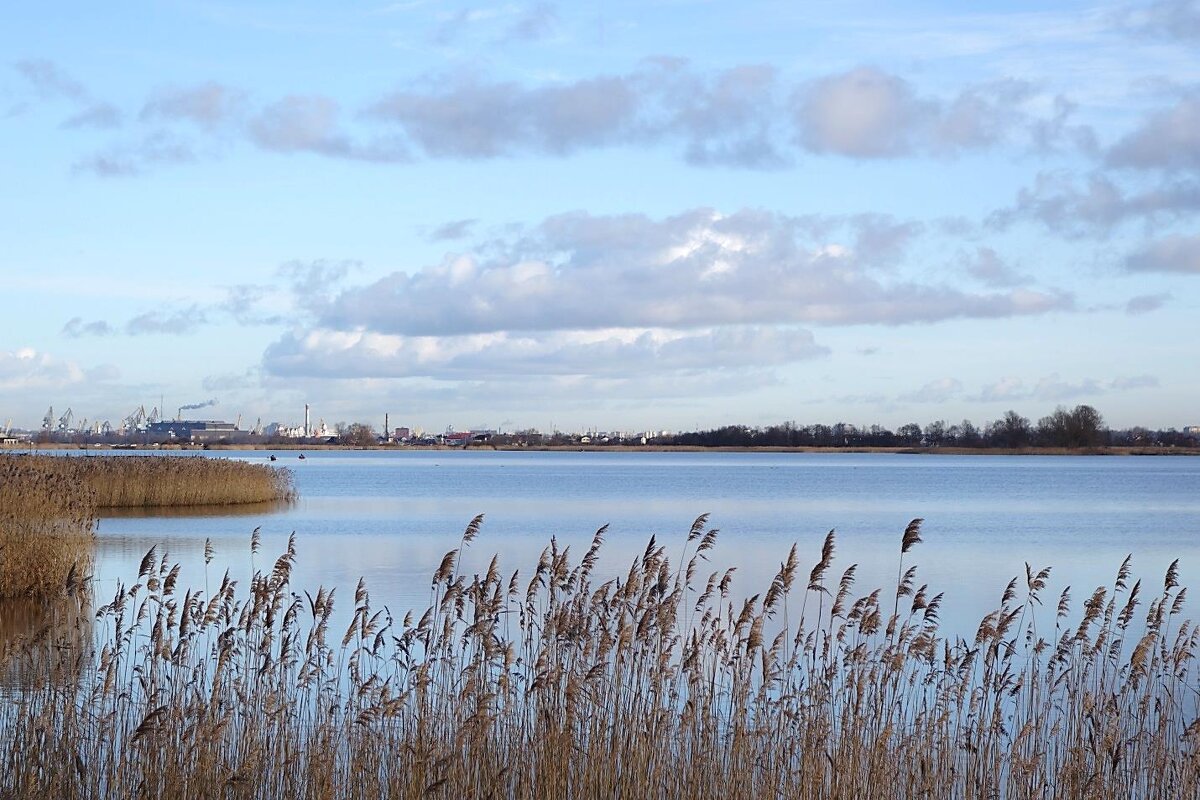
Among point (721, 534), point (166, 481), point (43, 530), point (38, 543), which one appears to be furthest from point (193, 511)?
point (38, 543)

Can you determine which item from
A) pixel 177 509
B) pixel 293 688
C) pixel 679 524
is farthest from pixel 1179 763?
pixel 177 509

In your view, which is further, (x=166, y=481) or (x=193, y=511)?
(x=166, y=481)

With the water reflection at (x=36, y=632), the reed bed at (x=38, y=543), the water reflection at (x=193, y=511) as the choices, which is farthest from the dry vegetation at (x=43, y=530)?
the water reflection at (x=193, y=511)

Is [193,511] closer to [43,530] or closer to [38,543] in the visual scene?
[43,530]

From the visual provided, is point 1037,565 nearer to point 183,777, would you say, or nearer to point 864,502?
point 183,777

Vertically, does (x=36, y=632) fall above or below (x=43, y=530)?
below

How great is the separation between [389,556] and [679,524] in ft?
38.5

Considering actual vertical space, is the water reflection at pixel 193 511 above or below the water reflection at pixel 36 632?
below

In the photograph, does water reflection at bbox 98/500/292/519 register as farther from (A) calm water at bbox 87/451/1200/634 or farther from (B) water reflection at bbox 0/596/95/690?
(B) water reflection at bbox 0/596/95/690

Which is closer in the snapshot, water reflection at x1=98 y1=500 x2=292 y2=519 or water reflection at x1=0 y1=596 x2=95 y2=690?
water reflection at x1=0 y1=596 x2=95 y2=690

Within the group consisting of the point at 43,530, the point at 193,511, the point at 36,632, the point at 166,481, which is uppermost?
the point at 43,530

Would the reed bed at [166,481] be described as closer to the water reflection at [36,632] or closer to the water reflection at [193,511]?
the water reflection at [193,511]

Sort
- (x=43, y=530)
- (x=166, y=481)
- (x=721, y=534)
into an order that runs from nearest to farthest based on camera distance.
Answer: (x=43, y=530) < (x=721, y=534) < (x=166, y=481)

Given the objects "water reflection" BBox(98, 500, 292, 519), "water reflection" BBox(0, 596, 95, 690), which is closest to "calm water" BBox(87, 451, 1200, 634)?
"water reflection" BBox(98, 500, 292, 519)
